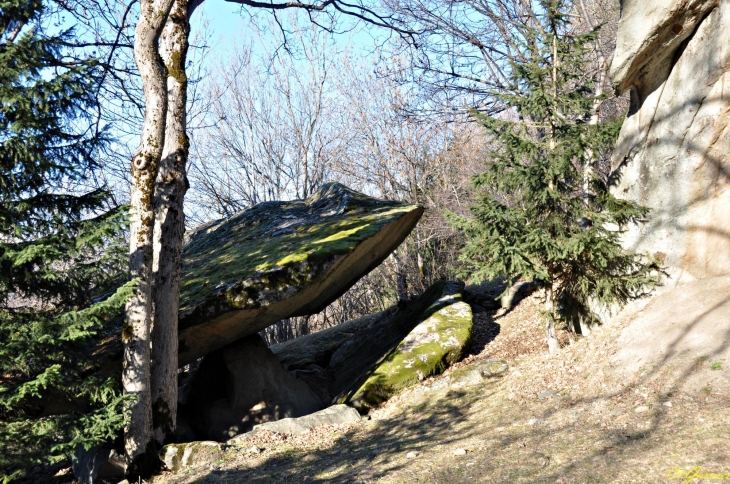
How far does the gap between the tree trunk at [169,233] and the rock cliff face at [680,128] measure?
5943 mm

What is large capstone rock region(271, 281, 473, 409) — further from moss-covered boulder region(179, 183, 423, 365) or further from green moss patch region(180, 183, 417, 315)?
green moss patch region(180, 183, 417, 315)

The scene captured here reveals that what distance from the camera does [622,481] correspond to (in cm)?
413

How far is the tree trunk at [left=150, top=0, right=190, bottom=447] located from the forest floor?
3.44 feet

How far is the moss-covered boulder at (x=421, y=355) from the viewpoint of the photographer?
8.34 meters

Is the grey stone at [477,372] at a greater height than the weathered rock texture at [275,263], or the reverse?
the weathered rock texture at [275,263]

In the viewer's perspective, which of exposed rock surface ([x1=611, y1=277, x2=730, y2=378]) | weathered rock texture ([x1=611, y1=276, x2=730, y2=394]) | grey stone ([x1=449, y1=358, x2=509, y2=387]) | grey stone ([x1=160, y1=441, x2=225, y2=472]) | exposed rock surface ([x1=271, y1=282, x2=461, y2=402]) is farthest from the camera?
exposed rock surface ([x1=271, y1=282, x2=461, y2=402])

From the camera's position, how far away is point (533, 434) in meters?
5.62

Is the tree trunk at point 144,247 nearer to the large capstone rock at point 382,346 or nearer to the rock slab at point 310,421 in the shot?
the rock slab at point 310,421

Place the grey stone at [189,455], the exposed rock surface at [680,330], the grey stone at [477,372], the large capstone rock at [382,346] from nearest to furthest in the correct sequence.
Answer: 1. the exposed rock surface at [680,330]
2. the grey stone at [189,455]
3. the grey stone at [477,372]
4. the large capstone rock at [382,346]

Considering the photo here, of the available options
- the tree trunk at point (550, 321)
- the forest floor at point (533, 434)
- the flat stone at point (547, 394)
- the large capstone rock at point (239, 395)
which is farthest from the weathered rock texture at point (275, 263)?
the flat stone at point (547, 394)

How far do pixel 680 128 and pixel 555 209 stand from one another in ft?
6.12

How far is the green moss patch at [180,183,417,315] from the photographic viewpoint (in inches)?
312

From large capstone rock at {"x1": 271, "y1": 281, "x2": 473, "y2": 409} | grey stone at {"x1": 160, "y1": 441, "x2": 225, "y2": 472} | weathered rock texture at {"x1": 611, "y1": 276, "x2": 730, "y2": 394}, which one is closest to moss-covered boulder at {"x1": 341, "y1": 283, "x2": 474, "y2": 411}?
large capstone rock at {"x1": 271, "y1": 281, "x2": 473, "y2": 409}

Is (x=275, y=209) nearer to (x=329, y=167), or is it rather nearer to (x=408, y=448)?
(x=408, y=448)
